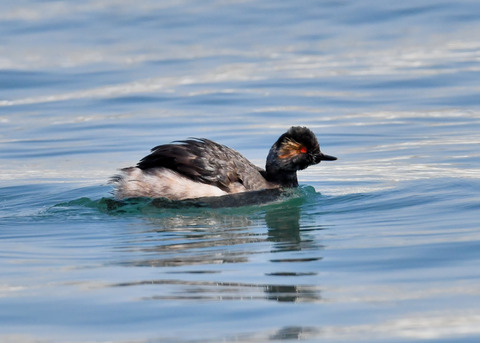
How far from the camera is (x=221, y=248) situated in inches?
259

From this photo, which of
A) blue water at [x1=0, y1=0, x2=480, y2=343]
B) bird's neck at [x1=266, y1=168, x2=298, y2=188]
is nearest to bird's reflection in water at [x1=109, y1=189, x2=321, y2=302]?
blue water at [x1=0, y1=0, x2=480, y2=343]

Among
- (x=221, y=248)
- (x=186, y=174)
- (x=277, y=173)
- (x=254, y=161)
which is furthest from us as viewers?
(x=254, y=161)

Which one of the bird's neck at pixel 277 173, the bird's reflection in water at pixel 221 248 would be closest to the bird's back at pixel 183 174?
the bird's reflection in water at pixel 221 248

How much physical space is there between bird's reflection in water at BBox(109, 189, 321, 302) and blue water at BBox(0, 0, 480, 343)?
2 centimetres

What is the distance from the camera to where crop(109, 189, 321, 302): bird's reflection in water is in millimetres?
5402

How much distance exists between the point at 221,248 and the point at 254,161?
185 inches

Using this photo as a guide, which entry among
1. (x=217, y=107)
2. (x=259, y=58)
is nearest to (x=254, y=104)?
(x=217, y=107)

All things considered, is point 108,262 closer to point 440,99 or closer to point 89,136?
point 89,136

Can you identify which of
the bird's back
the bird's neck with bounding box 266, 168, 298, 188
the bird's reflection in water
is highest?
the bird's back

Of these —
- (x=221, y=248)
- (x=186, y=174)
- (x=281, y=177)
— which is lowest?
(x=221, y=248)

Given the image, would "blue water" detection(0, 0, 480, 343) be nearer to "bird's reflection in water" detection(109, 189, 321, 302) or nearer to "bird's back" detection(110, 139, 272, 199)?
"bird's reflection in water" detection(109, 189, 321, 302)

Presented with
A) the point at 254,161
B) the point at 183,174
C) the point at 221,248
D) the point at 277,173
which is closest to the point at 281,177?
the point at 277,173

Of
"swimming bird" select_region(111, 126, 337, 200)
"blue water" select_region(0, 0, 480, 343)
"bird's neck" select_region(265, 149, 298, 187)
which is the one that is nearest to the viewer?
"blue water" select_region(0, 0, 480, 343)

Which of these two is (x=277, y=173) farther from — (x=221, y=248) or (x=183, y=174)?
(x=221, y=248)
